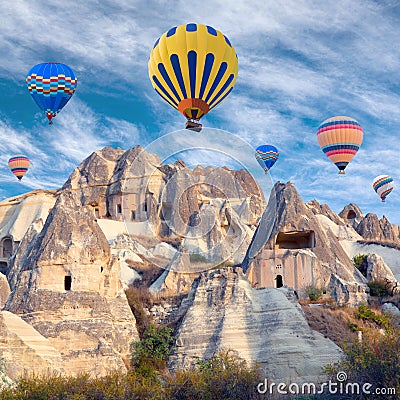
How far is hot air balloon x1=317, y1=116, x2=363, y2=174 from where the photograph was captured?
43250 mm

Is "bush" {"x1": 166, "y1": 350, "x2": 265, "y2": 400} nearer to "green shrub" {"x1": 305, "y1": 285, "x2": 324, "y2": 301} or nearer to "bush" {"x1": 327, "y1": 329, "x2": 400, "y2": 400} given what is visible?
"bush" {"x1": 327, "y1": 329, "x2": 400, "y2": 400}

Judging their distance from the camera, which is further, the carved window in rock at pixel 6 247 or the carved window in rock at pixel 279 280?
the carved window in rock at pixel 6 247

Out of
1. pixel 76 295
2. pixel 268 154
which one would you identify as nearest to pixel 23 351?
pixel 76 295

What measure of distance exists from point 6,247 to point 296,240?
25679mm

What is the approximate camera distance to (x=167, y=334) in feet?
81.8

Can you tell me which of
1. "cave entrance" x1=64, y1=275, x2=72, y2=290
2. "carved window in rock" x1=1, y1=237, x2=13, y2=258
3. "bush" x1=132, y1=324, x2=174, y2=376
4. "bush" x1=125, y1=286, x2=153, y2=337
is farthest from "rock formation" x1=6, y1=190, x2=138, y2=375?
"carved window in rock" x1=1, y1=237, x2=13, y2=258

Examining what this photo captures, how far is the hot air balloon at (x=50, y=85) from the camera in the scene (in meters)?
40.9

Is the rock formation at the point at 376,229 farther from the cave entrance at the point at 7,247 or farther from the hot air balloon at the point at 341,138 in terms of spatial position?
the cave entrance at the point at 7,247

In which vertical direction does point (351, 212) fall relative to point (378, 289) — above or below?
above

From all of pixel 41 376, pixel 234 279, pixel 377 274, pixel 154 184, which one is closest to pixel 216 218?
pixel 377 274

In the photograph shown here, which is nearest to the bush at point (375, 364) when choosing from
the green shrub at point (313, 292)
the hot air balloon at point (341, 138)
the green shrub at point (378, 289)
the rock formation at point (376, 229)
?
the green shrub at point (313, 292)

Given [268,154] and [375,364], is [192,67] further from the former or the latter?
[268,154]

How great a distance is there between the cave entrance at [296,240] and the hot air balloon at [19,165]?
30084 millimetres

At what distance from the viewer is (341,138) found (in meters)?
43.4
